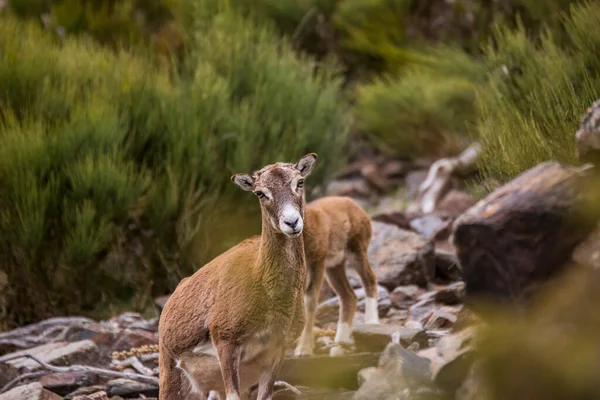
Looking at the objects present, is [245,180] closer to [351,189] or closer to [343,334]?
[343,334]

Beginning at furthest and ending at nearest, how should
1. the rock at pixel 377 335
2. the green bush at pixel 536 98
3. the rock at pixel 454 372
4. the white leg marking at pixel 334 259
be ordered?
1. the white leg marking at pixel 334 259
2. the green bush at pixel 536 98
3. the rock at pixel 377 335
4. the rock at pixel 454 372

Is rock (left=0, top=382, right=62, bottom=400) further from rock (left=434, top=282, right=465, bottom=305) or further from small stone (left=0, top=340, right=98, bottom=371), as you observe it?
rock (left=434, top=282, right=465, bottom=305)

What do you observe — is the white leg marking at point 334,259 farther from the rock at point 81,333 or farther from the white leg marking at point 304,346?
the rock at point 81,333

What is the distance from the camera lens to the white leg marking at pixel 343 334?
794cm

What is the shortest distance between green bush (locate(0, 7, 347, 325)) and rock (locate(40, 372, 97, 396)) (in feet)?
8.60

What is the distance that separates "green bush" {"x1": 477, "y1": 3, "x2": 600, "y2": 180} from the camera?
7.12 m

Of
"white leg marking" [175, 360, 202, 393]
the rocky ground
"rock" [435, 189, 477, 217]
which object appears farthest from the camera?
"rock" [435, 189, 477, 217]

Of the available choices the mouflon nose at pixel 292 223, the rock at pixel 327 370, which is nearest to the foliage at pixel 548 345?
the mouflon nose at pixel 292 223

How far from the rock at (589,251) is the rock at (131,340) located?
5.12m

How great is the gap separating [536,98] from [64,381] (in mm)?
4621

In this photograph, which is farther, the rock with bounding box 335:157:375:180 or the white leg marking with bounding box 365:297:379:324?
the rock with bounding box 335:157:375:180

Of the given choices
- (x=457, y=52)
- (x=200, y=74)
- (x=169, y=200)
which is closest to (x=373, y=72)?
(x=457, y=52)

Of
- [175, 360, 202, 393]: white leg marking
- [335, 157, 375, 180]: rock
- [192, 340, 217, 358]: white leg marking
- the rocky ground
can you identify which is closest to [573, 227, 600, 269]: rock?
the rocky ground

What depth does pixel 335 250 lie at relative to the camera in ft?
26.8
